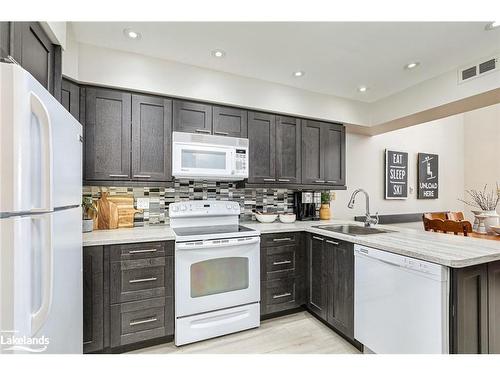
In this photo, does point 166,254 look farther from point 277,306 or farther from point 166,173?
point 277,306

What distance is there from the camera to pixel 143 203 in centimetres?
257

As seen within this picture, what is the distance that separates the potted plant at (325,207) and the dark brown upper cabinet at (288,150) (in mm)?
643

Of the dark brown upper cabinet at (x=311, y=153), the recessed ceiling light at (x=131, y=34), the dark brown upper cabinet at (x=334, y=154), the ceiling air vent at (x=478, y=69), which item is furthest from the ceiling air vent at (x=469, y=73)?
the recessed ceiling light at (x=131, y=34)

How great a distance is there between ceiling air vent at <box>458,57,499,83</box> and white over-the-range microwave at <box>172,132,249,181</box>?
216 cm

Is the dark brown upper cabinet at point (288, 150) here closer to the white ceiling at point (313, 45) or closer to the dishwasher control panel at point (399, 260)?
the white ceiling at point (313, 45)

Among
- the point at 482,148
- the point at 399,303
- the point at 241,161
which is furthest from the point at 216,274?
the point at 482,148

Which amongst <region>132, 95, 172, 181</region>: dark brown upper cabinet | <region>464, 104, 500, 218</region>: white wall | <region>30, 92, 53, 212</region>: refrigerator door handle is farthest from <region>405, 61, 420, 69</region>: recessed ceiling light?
<region>464, 104, 500, 218</region>: white wall

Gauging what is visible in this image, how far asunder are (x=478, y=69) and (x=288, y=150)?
186cm

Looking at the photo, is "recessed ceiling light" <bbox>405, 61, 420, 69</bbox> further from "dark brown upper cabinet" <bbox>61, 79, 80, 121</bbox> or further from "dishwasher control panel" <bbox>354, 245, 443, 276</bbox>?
"dark brown upper cabinet" <bbox>61, 79, 80, 121</bbox>

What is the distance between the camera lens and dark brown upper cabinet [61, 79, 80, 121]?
196 cm

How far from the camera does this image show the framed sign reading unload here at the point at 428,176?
4.48 meters

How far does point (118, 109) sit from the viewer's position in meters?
2.22
